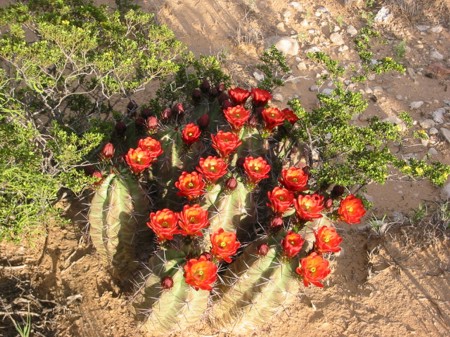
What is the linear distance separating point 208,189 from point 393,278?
196 cm

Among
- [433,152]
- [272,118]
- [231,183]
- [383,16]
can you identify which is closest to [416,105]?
[433,152]

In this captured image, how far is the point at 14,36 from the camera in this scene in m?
3.72

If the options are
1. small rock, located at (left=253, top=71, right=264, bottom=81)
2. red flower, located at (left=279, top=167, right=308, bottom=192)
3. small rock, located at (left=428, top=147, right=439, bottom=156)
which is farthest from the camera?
small rock, located at (left=253, top=71, right=264, bottom=81)

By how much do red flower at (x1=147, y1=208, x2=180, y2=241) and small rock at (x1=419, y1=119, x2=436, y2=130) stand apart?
3.88 meters

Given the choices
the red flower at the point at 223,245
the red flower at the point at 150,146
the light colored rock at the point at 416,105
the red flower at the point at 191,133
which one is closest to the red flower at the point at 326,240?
the red flower at the point at 223,245

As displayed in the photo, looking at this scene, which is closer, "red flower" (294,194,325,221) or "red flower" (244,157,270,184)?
"red flower" (294,194,325,221)

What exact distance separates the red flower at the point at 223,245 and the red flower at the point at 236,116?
0.82 m

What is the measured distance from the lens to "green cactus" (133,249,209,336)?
9.02 ft

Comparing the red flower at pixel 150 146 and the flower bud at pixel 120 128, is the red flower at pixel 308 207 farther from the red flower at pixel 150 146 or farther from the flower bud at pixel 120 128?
the flower bud at pixel 120 128

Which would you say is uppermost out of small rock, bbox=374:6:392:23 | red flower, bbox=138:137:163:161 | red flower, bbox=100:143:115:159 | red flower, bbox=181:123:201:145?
red flower, bbox=100:143:115:159

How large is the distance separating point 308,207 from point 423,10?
222 inches

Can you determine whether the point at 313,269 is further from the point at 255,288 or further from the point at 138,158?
the point at 138,158

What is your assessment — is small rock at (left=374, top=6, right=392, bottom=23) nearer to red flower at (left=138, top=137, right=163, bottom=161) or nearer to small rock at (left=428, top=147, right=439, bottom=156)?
small rock at (left=428, top=147, right=439, bottom=156)

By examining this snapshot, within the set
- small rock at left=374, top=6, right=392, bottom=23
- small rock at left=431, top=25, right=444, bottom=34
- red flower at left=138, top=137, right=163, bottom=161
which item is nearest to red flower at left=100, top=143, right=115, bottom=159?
red flower at left=138, top=137, right=163, bottom=161
